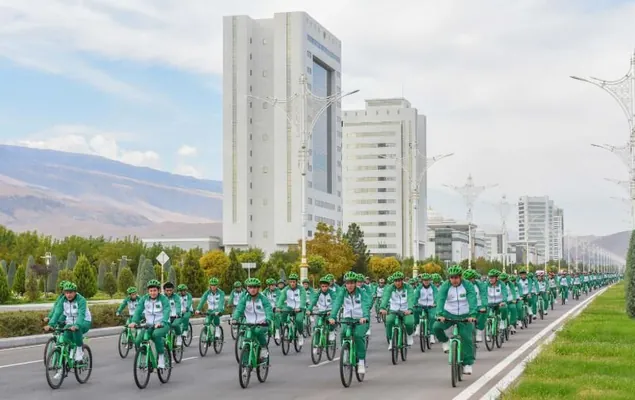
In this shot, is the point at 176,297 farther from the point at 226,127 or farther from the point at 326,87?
the point at 326,87

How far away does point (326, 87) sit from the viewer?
587 feet

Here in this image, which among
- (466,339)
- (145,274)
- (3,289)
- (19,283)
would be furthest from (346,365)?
(19,283)

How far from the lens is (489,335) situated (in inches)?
992

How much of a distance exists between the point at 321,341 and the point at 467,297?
6.12 metres

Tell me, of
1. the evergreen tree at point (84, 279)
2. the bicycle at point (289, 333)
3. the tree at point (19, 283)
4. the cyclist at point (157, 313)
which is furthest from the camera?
the tree at point (19, 283)

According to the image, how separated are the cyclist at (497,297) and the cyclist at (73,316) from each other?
1205 cm

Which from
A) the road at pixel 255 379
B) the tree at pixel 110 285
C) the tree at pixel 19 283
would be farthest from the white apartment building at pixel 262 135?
the road at pixel 255 379

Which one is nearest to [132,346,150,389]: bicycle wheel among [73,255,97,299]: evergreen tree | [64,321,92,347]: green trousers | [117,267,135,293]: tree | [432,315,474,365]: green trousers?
[64,321,92,347]: green trousers

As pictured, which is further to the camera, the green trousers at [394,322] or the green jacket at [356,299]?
the green trousers at [394,322]

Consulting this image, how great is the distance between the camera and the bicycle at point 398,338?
21812mm

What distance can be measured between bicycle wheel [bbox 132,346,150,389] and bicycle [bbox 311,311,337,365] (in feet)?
17.8

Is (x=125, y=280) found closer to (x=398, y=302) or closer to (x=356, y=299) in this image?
(x=398, y=302)

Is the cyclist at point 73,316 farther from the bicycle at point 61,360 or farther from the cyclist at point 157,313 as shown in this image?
the cyclist at point 157,313

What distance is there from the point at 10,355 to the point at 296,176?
132m
